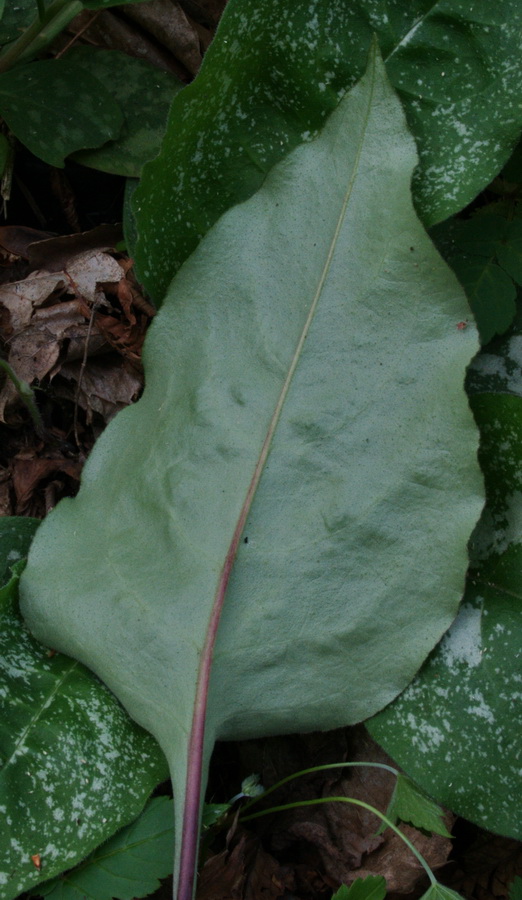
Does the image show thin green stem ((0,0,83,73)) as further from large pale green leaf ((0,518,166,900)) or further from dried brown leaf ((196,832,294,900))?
dried brown leaf ((196,832,294,900))

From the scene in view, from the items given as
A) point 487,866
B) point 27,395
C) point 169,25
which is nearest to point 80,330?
point 27,395

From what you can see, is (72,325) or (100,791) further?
(72,325)

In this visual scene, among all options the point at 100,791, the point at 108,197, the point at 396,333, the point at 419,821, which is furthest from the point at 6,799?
the point at 108,197

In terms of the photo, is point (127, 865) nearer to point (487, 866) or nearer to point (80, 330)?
point (487, 866)

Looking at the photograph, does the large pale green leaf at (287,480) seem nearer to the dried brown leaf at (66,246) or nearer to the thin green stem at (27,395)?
the thin green stem at (27,395)

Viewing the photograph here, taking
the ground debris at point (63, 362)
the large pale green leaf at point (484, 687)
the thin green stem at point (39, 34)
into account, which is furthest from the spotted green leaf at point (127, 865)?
the thin green stem at point (39, 34)

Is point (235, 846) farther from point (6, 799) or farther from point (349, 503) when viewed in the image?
point (349, 503)
